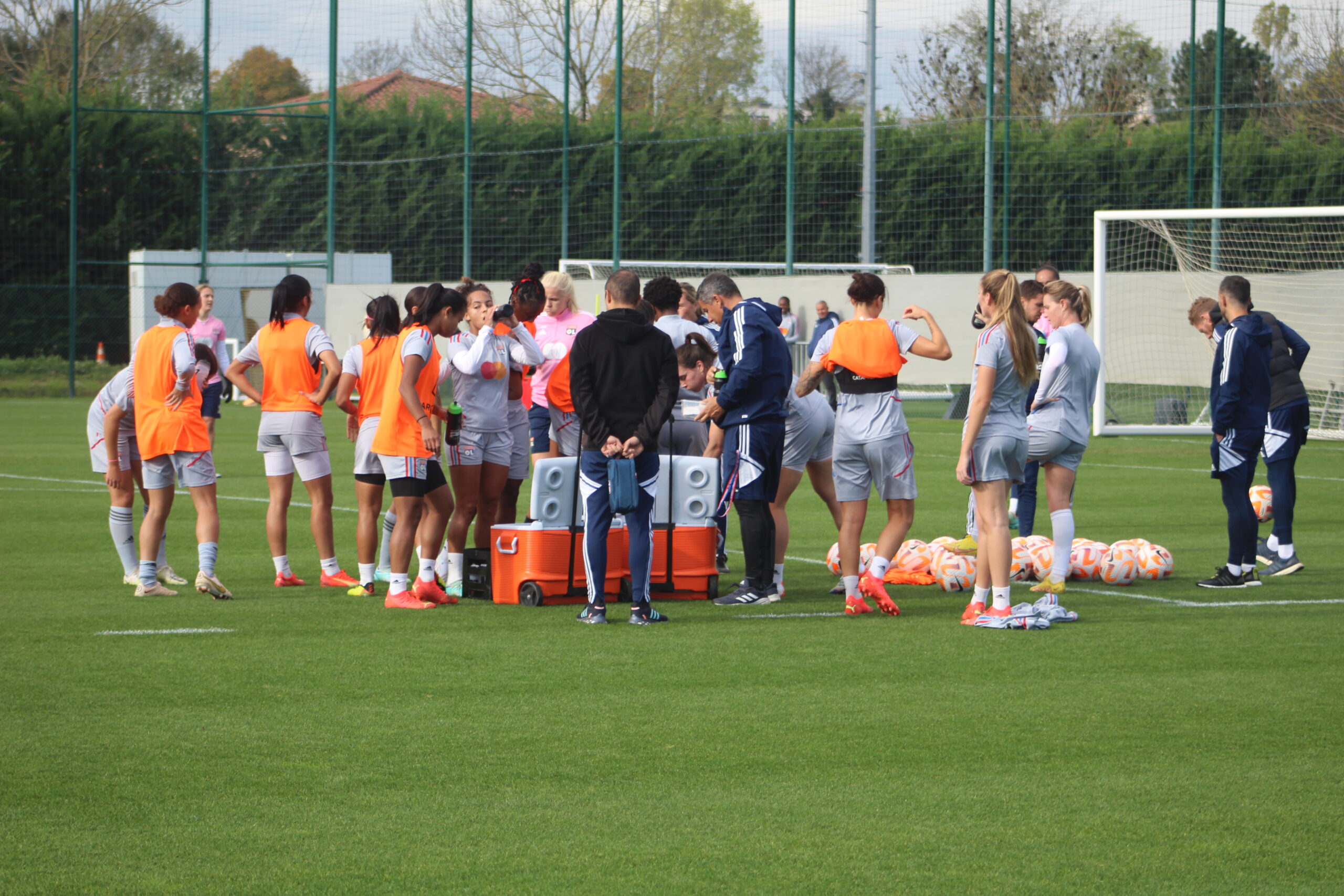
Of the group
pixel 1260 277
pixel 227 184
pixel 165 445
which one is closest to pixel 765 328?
pixel 165 445

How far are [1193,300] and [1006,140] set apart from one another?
16.5 ft

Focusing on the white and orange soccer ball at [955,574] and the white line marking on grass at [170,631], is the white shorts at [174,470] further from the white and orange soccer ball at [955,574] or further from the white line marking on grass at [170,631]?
the white and orange soccer ball at [955,574]

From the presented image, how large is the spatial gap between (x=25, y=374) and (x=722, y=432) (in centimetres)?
2664

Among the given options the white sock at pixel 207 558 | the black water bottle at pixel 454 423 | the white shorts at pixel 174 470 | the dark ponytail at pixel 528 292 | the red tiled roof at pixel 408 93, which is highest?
the red tiled roof at pixel 408 93

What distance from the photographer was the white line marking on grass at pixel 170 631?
7.60 meters

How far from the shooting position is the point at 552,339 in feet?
32.2

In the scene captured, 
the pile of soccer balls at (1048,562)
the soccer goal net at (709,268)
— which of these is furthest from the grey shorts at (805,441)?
the soccer goal net at (709,268)

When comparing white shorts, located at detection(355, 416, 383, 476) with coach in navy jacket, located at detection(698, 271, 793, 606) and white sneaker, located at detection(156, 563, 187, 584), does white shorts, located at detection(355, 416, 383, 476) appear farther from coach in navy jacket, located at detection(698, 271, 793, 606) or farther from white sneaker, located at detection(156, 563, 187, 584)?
coach in navy jacket, located at detection(698, 271, 793, 606)

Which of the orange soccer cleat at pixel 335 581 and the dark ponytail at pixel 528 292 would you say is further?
the orange soccer cleat at pixel 335 581

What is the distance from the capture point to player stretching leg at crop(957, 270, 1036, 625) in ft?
25.8

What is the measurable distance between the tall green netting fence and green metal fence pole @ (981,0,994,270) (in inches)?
2.3

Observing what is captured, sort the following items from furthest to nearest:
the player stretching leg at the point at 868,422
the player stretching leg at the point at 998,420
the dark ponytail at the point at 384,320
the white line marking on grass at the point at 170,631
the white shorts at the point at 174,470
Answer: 1. the dark ponytail at the point at 384,320
2. the white shorts at the point at 174,470
3. the player stretching leg at the point at 868,422
4. the player stretching leg at the point at 998,420
5. the white line marking on grass at the point at 170,631

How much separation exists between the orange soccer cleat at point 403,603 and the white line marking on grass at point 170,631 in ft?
3.47

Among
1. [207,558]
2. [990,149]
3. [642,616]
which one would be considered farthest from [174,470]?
[990,149]
